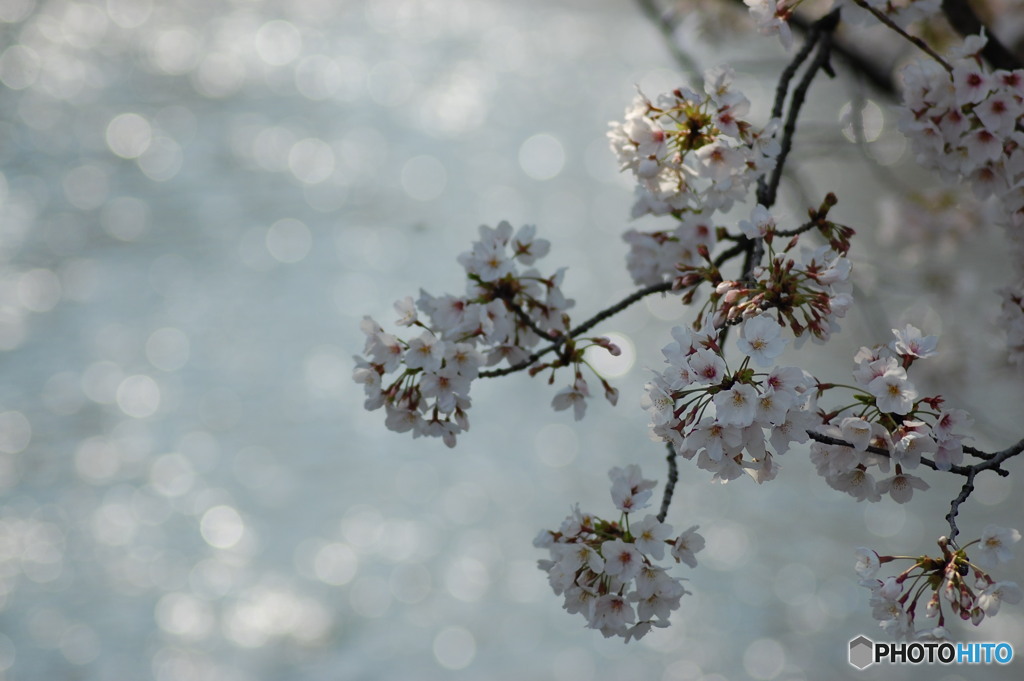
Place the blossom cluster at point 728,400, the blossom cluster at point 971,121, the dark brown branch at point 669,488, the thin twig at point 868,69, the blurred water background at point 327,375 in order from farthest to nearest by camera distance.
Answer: the blurred water background at point 327,375, the thin twig at point 868,69, the blossom cluster at point 971,121, the dark brown branch at point 669,488, the blossom cluster at point 728,400

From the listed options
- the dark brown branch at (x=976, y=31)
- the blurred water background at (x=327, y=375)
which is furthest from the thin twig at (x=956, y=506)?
the blurred water background at (x=327, y=375)

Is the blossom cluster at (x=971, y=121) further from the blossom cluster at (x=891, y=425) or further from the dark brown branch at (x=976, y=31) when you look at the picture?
the blossom cluster at (x=891, y=425)

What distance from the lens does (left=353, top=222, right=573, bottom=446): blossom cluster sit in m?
0.92

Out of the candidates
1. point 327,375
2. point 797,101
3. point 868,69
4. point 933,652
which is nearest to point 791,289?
point 797,101

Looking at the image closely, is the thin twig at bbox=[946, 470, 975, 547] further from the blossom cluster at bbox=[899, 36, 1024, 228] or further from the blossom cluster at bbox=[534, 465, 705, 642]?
the blossom cluster at bbox=[899, 36, 1024, 228]

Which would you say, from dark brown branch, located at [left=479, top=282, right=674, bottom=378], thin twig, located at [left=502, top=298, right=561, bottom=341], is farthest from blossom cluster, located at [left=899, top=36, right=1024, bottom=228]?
thin twig, located at [left=502, top=298, right=561, bottom=341]

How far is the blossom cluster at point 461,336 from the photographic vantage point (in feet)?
3.01

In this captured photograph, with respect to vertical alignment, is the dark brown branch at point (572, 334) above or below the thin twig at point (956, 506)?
above

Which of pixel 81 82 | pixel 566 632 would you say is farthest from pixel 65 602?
pixel 81 82

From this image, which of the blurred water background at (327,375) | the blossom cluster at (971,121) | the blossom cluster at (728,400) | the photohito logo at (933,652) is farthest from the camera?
the blurred water background at (327,375)

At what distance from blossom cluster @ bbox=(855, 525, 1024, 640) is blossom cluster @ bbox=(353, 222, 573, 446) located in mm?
396

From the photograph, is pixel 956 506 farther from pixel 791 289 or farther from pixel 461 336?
pixel 461 336

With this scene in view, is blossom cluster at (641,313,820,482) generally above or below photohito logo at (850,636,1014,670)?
below

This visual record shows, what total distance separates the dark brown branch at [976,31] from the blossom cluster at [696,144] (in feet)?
1.54
